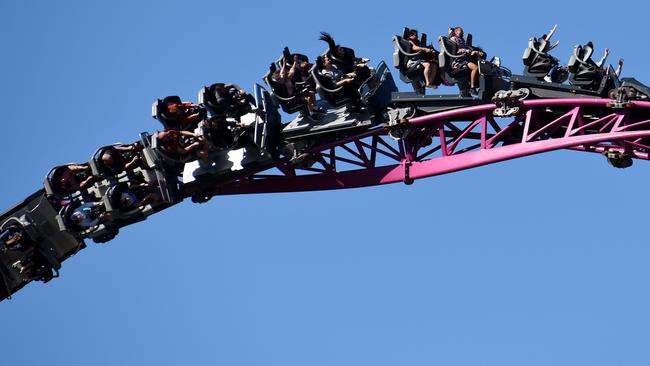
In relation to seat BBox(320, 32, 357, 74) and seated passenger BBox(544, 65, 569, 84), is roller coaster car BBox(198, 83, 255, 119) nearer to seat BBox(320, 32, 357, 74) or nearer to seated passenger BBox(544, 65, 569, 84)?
seat BBox(320, 32, 357, 74)

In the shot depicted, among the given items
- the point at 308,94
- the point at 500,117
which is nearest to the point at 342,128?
the point at 308,94

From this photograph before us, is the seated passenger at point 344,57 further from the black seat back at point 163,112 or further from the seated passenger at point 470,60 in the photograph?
the black seat back at point 163,112

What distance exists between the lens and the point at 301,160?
78.4ft

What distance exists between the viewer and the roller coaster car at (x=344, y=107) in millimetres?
23297

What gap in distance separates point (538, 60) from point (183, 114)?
5.10 meters

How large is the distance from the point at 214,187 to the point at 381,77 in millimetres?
3093

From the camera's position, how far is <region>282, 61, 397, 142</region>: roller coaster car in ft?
76.4

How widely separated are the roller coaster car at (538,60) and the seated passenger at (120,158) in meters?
5.74

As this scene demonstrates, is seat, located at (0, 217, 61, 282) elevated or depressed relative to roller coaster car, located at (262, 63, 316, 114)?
depressed

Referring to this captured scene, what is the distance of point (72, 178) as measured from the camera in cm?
2458

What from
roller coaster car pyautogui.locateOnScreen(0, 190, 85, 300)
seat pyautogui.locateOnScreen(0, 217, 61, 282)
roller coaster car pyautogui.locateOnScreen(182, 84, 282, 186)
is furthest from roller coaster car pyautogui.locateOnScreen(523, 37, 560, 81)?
seat pyautogui.locateOnScreen(0, 217, 61, 282)

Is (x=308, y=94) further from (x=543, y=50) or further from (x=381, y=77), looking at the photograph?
(x=543, y=50)

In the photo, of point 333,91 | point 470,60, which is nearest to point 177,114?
point 333,91

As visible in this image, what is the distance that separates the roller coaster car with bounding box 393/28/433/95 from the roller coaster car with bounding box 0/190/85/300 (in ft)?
18.1
